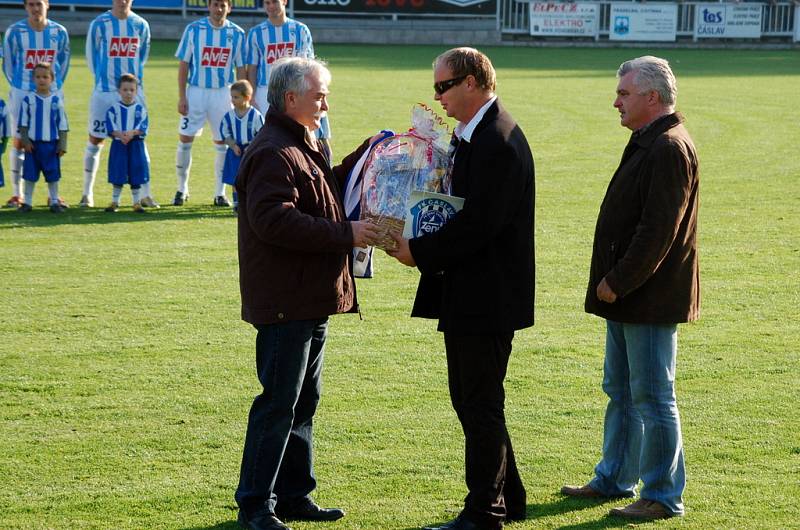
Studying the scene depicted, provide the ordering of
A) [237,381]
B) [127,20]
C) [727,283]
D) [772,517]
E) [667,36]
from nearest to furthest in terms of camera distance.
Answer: [772,517], [237,381], [727,283], [127,20], [667,36]

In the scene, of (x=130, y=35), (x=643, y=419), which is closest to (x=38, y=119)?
(x=130, y=35)

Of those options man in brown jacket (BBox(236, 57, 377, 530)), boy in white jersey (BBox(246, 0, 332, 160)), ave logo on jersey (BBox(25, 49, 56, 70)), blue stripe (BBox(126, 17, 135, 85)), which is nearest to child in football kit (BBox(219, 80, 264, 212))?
boy in white jersey (BBox(246, 0, 332, 160))

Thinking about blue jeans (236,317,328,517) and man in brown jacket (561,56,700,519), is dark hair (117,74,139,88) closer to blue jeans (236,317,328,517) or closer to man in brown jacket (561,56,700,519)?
blue jeans (236,317,328,517)

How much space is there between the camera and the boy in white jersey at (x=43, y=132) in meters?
11.8

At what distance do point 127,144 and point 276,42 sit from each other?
202 centimetres

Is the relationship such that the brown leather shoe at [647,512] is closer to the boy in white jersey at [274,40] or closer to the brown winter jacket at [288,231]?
the brown winter jacket at [288,231]

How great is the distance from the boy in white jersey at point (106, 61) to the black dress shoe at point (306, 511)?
7.94 metres

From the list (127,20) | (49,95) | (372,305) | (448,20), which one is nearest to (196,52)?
(127,20)

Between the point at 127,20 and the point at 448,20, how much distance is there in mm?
26449

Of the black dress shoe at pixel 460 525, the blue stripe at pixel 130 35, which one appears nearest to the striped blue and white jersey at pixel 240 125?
the blue stripe at pixel 130 35

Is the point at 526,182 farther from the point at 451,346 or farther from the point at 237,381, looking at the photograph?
the point at 237,381

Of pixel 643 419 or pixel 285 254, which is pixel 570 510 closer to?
pixel 643 419

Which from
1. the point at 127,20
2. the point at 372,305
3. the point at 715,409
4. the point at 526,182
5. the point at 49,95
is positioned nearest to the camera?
the point at 526,182

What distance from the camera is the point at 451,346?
4.54 meters
